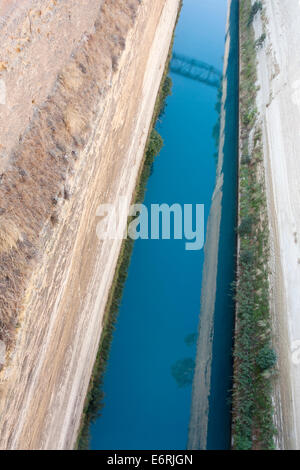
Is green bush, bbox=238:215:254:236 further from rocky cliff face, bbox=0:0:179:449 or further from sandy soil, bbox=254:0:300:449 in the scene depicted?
rocky cliff face, bbox=0:0:179:449

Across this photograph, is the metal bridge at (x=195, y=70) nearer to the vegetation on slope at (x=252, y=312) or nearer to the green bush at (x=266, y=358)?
the vegetation on slope at (x=252, y=312)

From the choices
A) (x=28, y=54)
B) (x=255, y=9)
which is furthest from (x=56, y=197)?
(x=255, y=9)

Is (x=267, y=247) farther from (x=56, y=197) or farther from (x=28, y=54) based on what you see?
(x=28, y=54)

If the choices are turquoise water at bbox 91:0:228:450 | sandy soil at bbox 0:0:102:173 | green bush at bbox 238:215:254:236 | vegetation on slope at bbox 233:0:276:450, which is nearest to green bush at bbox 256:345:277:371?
vegetation on slope at bbox 233:0:276:450

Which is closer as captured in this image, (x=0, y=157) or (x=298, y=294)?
(x=0, y=157)

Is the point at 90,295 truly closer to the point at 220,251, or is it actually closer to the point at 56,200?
the point at 56,200
